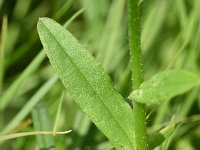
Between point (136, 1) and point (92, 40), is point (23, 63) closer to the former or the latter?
point (92, 40)

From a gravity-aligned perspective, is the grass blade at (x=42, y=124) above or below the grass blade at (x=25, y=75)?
below

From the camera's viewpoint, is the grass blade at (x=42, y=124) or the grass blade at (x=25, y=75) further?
the grass blade at (x=25, y=75)

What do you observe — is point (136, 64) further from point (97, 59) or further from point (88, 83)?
point (97, 59)

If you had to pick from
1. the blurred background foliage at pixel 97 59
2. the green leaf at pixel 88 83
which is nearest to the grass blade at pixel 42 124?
the blurred background foliage at pixel 97 59

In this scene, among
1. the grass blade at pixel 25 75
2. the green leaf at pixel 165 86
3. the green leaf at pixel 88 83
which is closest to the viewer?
the green leaf at pixel 165 86

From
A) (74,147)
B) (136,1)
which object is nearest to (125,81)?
(74,147)

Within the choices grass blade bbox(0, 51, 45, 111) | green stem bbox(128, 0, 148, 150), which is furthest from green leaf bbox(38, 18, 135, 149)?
grass blade bbox(0, 51, 45, 111)

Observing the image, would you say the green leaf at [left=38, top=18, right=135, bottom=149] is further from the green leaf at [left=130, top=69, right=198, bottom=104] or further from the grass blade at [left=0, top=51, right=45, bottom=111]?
the grass blade at [left=0, top=51, right=45, bottom=111]

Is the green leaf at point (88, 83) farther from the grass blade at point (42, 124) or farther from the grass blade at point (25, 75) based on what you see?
the grass blade at point (25, 75)
